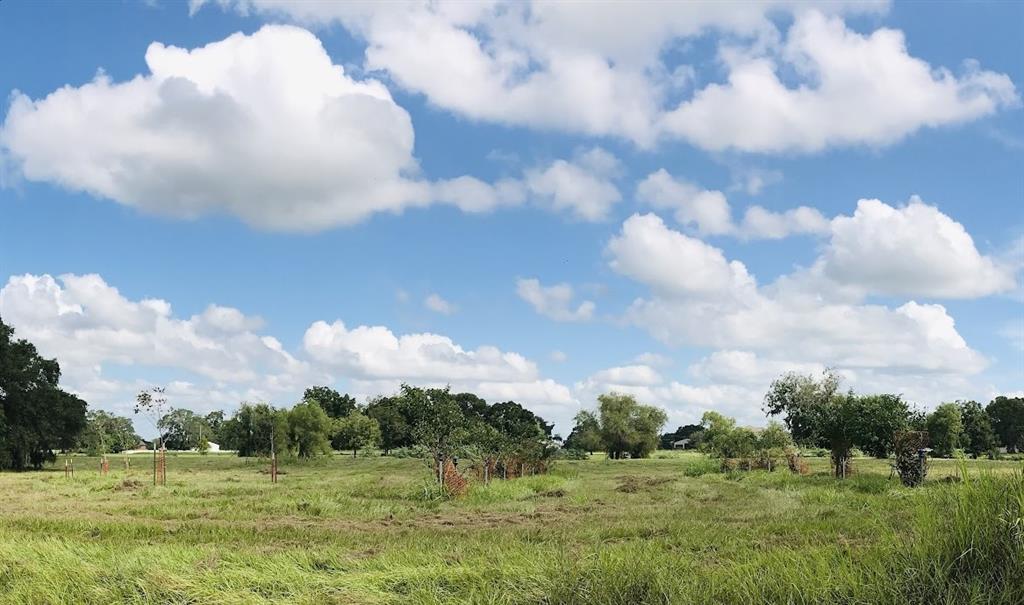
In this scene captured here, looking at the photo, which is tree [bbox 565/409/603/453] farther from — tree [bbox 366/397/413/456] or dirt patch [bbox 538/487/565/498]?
dirt patch [bbox 538/487/565/498]

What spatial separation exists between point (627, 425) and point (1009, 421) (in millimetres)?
52525

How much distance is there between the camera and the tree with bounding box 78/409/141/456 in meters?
83.0

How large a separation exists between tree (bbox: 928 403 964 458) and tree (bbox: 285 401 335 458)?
174 ft

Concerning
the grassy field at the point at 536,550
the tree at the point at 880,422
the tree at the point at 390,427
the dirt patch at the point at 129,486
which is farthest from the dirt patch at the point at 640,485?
the tree at the point at 390,427

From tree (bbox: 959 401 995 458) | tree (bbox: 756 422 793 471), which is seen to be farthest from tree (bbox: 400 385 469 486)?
tree (bbox: 959 401 995 458)

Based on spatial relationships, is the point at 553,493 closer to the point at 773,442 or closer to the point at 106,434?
the point at 773,442

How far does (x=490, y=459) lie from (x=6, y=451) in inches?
1361

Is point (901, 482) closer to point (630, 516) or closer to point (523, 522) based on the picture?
point (630, 516)

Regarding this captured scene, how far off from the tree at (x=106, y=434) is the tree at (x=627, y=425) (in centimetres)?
5164

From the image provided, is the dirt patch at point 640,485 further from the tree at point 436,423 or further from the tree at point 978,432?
the tree at point 978,432

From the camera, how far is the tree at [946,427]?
2673 inches

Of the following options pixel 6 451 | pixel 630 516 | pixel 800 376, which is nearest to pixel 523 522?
pixel 630 516

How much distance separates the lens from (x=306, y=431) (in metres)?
60.7

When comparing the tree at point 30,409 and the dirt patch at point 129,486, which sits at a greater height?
the tree at point 30,409
